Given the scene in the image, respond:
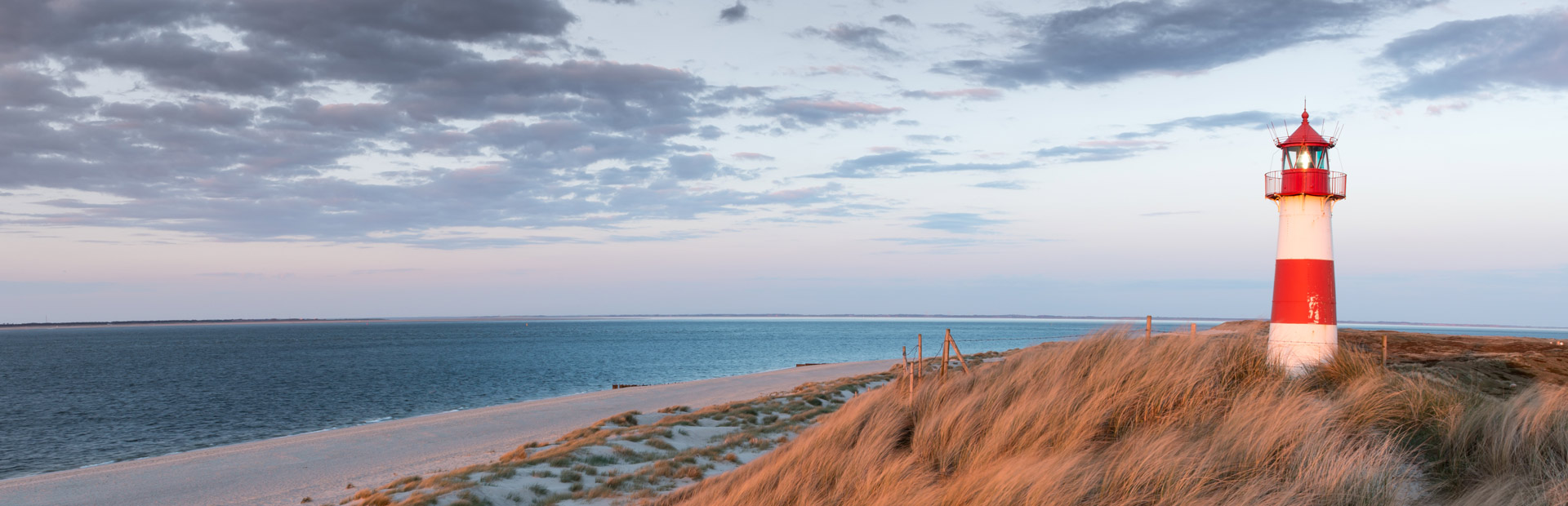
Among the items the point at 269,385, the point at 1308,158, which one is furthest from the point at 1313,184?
the point at 269,385

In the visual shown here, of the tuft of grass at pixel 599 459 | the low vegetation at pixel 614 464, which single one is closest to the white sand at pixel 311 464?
the low vegetation at pixel 614 464

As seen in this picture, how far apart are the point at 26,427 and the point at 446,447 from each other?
23.4m

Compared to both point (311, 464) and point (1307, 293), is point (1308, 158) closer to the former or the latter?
point (1307, 293)

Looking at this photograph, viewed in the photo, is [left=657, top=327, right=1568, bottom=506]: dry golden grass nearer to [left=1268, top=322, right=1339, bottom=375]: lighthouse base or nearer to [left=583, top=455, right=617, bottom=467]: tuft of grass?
[left=1268, top=322, right=1339, bottom=375]: lighthouse base

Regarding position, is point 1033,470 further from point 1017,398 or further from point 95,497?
point 95,497

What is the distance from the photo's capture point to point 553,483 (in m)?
12.4

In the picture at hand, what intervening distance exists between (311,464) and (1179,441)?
20.6 meters

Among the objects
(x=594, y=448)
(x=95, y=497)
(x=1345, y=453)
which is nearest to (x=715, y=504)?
(x=1345, y=453)

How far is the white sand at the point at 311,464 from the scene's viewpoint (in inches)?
643

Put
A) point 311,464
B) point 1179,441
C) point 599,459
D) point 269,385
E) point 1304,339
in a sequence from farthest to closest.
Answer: point 269,385, point 311,464, point 599,459, point 1304,339, point 1179,441

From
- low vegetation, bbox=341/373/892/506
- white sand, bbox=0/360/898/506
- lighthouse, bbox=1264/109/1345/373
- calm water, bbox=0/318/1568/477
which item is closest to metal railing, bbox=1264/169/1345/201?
lighthouse, bbox=1264/109/1345/373

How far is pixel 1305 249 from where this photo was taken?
→ 1277 centimetres

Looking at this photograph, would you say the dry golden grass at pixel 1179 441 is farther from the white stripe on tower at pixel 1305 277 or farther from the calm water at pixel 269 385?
the white stripe on tower at pixel 1305 277

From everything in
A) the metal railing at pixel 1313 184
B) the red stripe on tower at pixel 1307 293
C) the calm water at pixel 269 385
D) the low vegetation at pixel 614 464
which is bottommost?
the calm water at pixel 269 385
